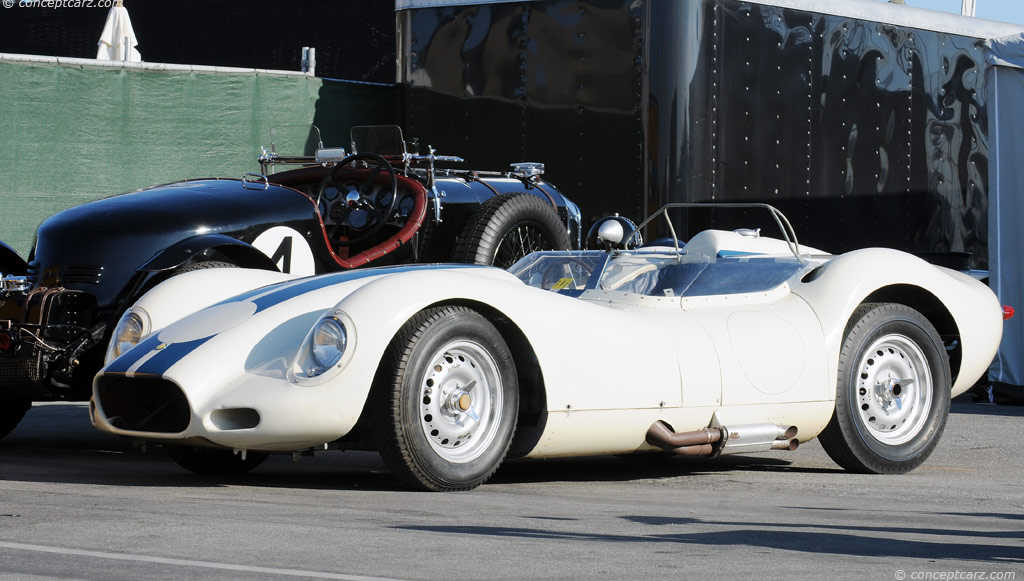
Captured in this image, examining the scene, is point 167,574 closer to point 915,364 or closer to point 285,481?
point 285,481

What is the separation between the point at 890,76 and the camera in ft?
39.6

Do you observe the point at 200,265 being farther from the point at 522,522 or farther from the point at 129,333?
the point at 522,522

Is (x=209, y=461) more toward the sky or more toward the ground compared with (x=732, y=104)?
more toward the ground

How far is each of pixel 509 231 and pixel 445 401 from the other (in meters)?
3.96

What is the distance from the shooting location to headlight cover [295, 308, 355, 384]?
5164mm

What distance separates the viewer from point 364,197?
914 centimetres

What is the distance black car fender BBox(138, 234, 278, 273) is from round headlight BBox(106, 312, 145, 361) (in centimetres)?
128


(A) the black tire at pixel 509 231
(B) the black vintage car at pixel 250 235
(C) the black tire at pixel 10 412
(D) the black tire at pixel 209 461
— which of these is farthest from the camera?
(A) the black tire at pixel 509 231

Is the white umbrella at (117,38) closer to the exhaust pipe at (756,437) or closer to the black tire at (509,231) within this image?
the black tire at (509,231)

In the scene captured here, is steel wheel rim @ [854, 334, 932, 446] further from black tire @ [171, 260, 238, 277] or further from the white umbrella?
the white umbrella

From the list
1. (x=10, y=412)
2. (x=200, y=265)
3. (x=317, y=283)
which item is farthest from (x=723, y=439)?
(x=10, y=412)

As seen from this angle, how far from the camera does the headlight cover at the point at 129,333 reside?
605 cm

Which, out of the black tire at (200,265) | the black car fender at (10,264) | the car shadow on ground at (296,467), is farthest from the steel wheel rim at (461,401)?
the black car fender at (10,264)

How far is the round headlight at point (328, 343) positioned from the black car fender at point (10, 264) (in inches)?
138
